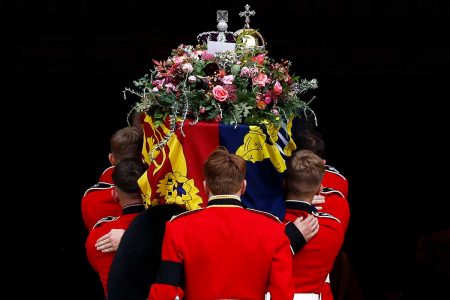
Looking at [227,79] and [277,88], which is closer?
[227,79]

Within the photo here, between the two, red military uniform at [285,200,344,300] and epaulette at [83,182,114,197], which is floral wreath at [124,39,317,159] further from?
epaulette at [83,182,114,197]

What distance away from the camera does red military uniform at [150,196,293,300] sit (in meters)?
3.88

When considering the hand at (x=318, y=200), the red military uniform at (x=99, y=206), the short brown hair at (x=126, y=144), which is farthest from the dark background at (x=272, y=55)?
the hand at (x=318, y=200)

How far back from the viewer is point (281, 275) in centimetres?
390

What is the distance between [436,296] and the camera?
3332 millimetres

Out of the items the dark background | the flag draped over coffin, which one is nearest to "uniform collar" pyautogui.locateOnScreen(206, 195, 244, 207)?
the flag draped over coffin

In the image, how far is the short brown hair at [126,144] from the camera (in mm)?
4902

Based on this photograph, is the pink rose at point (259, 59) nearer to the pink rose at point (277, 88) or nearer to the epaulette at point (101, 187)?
the pink rose at point (277, 88)

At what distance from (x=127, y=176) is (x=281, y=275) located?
3.19 feet

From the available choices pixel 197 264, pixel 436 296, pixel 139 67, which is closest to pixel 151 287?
pixel 197 264

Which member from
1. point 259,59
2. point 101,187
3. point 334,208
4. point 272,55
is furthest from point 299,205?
point 272,55

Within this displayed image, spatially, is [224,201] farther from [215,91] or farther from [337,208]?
[337,208]

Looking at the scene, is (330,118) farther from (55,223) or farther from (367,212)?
(55,223)

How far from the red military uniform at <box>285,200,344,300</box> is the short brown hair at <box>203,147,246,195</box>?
495 millimetres
